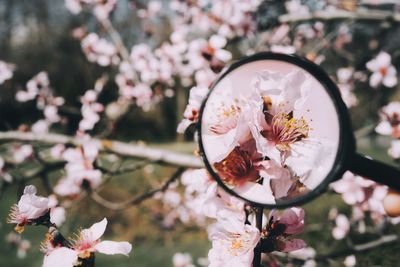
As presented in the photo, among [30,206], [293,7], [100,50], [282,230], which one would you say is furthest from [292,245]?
[100,50]

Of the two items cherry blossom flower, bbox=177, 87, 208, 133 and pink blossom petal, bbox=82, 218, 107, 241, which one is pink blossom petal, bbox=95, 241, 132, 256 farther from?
cherry blossom flower, bbox=177, 87, 208, 133

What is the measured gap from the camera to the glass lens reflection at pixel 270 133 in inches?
40.9

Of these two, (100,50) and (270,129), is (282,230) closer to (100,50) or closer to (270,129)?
(270,129)

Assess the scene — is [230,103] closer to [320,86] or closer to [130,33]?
[320,86]

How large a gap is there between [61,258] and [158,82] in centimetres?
319

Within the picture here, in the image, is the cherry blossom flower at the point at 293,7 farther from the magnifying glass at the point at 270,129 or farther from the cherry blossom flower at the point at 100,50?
the magnifying glass at the point at 270,129

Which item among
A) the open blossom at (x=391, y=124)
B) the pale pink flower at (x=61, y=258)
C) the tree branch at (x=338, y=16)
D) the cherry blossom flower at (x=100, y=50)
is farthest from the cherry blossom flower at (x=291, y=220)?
the cherry blossom flower at (x=100, y=50)

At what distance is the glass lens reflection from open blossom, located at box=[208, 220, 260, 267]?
146mm

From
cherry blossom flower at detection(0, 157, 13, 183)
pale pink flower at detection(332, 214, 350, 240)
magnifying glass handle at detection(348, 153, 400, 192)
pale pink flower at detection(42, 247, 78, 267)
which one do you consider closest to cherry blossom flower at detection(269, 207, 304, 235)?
magnifying glass handle at detection(348, 153, 400, 192)

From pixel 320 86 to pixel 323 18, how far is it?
2855mm

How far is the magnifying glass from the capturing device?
101 cm

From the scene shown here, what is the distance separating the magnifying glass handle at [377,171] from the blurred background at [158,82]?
3.29 ft

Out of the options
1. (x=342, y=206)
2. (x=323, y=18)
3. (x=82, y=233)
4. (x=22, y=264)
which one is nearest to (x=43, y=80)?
(x=323, y=18)

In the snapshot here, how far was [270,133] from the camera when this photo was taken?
1087mm
